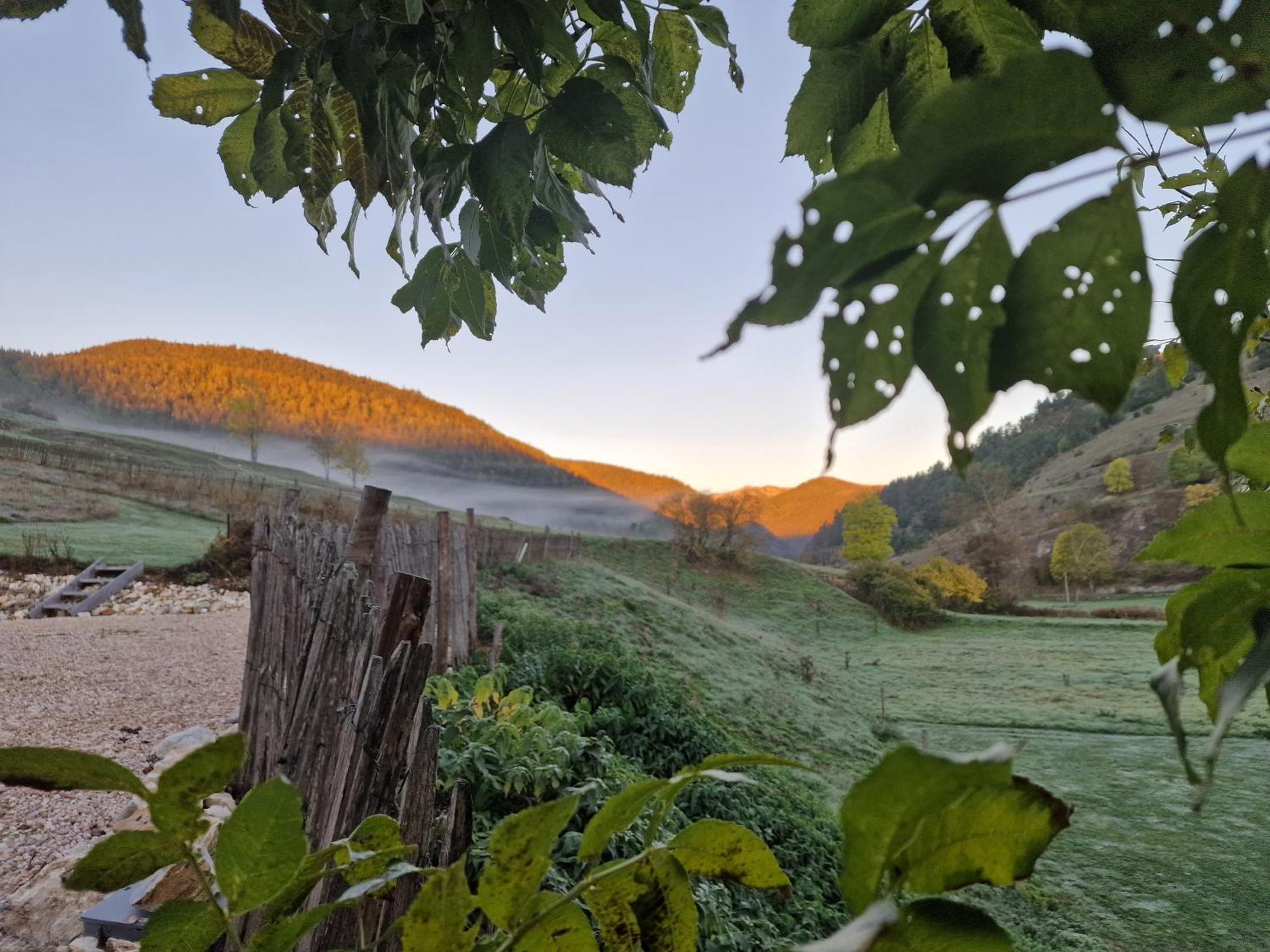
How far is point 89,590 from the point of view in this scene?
A: 798 centimetres

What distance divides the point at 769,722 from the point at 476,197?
25.7 feet

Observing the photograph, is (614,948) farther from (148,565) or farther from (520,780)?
(148,565)

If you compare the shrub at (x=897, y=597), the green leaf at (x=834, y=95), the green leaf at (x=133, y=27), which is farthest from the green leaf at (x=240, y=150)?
the shrub at (x=897, y=597)

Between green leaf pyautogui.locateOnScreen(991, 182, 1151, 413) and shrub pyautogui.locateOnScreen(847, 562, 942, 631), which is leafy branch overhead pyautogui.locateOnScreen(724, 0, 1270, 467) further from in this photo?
shrub pyautogui.locateOnScreen(847, 562, 942, 631)

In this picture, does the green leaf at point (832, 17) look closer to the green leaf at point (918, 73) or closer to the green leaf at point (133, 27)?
the green leaf at point (918, 73)

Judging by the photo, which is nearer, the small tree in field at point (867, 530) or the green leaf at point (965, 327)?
the green leaf at point (965, 327)

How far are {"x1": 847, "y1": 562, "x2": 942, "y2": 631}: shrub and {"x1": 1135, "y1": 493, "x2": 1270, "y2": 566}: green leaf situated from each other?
20.2m

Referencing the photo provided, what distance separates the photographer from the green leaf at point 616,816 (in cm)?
24

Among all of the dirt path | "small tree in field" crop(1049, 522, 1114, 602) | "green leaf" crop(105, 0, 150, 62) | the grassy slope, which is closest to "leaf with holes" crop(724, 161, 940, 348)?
"green leaf" crop(105, 0, 150, 62)

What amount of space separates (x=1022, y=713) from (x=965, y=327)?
13217 millimetres

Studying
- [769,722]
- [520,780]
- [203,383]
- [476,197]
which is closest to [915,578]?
[769,722]

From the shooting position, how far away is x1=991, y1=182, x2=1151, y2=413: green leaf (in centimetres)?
20

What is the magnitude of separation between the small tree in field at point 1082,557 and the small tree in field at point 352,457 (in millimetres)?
22039

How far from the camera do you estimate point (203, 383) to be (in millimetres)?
21266
